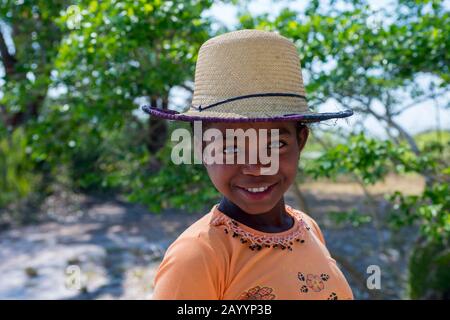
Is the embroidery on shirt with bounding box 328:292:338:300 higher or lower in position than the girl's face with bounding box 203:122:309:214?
lower

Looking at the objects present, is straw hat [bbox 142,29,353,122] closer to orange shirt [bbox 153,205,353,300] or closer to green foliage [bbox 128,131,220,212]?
orange shirt [bbox 153,205,353,300]

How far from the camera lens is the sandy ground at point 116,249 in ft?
16.5

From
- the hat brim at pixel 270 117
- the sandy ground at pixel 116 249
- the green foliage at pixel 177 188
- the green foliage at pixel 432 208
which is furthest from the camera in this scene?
the sandy ground at pixel 116 249

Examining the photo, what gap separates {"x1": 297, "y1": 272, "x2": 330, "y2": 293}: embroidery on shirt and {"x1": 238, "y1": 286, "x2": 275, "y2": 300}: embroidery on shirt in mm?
94

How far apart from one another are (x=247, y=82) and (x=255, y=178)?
0.86 feet

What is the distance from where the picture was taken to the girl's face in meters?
1.35

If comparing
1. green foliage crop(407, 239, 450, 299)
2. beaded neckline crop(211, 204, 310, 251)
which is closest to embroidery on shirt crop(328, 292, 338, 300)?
beaded neckline crop(211, 204, 310, 251)

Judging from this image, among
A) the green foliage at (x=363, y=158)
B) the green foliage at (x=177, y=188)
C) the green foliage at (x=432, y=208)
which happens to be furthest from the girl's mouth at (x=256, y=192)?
the green foliage at (x=177, y=188)

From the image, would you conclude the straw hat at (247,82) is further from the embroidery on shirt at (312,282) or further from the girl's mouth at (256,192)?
the embroidery on shirt at (312,282)

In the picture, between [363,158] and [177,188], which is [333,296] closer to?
[363,158]

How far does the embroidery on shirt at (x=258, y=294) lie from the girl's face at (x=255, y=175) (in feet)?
0.72

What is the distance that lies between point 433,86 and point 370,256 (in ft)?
10.4

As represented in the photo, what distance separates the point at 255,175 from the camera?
1.35 m
